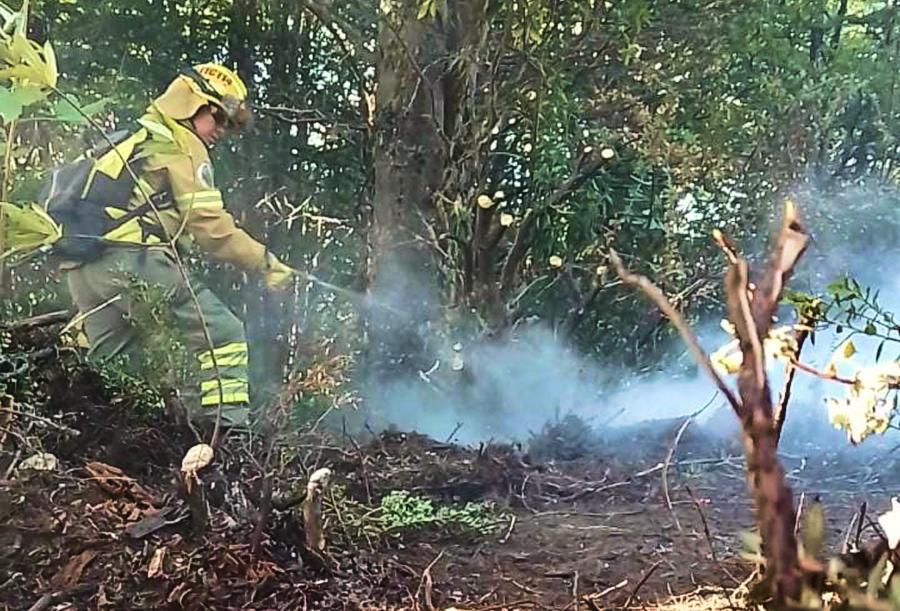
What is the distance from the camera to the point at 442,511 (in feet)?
2.64

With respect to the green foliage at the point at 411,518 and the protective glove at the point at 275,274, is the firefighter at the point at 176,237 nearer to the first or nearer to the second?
the protective glove at the point at 275,274

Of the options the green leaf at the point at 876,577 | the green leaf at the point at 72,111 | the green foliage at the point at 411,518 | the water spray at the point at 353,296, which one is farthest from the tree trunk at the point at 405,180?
the green leaf at the point at 876,577

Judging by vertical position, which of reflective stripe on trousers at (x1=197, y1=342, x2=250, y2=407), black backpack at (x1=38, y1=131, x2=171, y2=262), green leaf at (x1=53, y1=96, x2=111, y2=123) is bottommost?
reflective stripe on trousers at (x1=197, y1=342, x2=250, y2=407)

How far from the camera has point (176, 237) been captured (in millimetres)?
Answer: 781

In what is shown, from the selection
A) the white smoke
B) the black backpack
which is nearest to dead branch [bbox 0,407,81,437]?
the black backpack

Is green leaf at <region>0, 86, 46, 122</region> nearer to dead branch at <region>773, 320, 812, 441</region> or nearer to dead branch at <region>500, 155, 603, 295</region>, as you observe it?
dead branch at <region>500, 155, 603, 295</region>

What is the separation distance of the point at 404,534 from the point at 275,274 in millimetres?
219

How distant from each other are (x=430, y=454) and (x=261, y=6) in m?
0.37

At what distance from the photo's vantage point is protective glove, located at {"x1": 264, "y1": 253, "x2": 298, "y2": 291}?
81 centimetres

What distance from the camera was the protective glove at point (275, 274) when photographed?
2.65ft

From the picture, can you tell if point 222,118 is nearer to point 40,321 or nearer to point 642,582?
point 40,321

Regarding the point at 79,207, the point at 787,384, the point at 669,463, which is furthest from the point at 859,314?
the point at 79,207

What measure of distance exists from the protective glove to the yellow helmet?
0.35 feet

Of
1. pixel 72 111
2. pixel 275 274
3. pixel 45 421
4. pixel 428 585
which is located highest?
pixel 72 111
